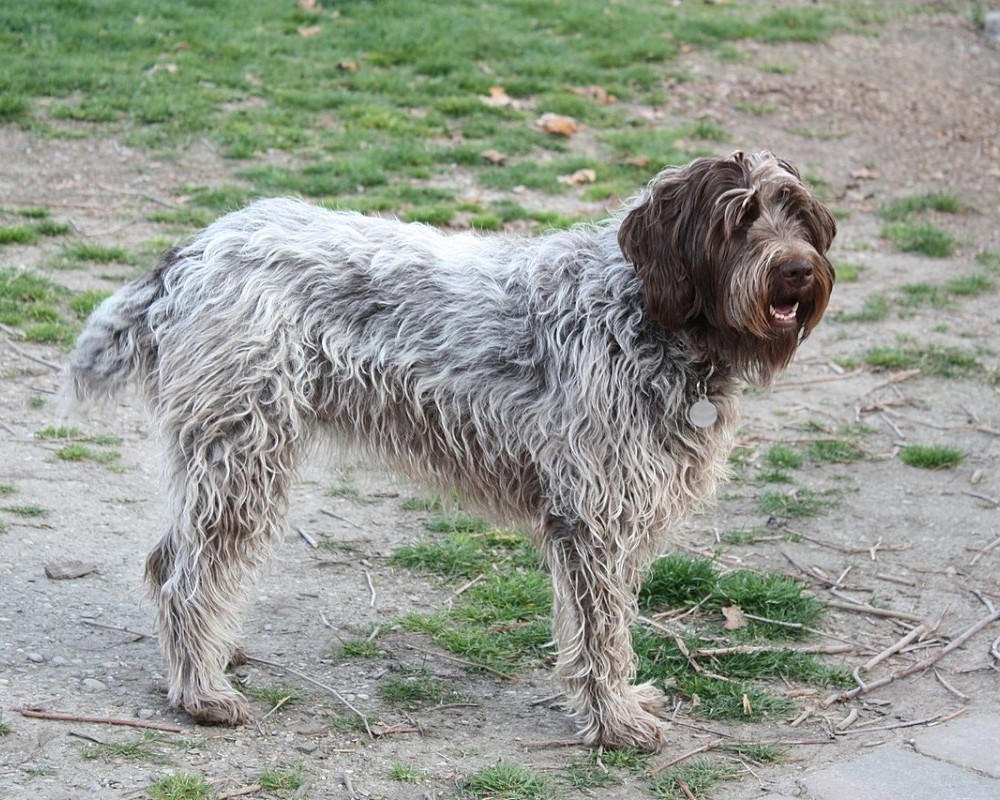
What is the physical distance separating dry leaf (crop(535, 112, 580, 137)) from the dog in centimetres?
663

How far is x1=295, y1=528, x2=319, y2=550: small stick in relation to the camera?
19.7ft

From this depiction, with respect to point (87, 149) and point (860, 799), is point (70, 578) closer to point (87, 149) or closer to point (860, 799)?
point (860, 799)

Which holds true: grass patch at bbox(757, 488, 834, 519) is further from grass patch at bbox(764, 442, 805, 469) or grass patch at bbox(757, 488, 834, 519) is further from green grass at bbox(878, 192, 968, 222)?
green grass at bbox(878, 192, 968, 222)

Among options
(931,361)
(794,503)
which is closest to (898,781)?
(794,503)

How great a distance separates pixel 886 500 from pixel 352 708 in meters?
3.15

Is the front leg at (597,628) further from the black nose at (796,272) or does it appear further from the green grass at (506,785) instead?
the black nose at (796,272)

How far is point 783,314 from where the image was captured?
4.38 m

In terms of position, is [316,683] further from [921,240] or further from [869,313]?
[921,240]

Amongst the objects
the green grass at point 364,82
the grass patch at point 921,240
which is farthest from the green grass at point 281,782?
the grass patch at point 921,240

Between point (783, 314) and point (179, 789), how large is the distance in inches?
94.0

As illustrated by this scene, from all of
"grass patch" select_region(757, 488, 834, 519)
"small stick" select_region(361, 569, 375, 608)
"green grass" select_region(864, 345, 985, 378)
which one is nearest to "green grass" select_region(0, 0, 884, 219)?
"green grass" select_region(864, 345, 985, 378)

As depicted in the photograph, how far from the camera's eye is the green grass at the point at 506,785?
14.0 ft

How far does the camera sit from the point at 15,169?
31.7 ft

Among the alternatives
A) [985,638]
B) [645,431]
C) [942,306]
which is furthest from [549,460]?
[942,306]
